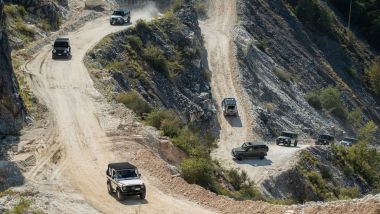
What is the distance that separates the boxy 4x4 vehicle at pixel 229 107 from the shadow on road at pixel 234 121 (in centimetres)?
43

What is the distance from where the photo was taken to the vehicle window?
110 feet

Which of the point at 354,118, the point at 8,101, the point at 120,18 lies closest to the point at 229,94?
the point at 120,18

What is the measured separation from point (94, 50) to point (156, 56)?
679 centimetres

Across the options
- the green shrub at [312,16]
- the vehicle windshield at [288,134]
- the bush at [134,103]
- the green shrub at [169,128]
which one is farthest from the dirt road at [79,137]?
the green shrub at [312,16]

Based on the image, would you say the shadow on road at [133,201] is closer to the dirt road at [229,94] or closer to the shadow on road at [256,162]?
the dirt road at [229,94]

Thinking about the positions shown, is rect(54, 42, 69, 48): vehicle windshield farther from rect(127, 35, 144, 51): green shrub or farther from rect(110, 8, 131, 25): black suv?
rect(110, 8, 131, 25): black suv

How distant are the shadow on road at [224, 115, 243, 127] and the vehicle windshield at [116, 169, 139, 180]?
1370 inches

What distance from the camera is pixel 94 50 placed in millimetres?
64125

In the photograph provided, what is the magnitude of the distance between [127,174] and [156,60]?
33827 millimetres

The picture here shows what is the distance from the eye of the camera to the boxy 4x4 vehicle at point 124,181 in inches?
1286

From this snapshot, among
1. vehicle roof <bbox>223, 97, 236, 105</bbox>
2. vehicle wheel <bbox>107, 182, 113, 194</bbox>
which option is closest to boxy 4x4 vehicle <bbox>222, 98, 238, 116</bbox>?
vehicle roof <bbox>223, 97, 236, 105</bbox>

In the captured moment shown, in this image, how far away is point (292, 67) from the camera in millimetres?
88000

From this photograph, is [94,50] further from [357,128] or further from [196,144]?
[357,128]

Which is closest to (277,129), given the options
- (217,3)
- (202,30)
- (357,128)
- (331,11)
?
(357,128)
